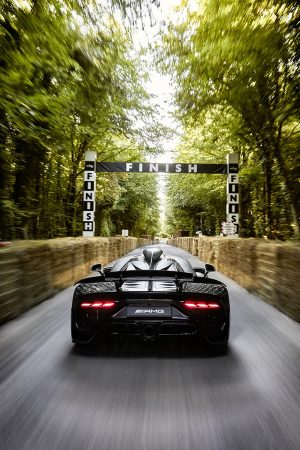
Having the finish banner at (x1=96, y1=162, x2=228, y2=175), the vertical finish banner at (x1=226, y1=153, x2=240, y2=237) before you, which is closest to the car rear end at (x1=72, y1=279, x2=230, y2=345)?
the finish banner at (x1=96, y1=162, x2=228, y2=175)

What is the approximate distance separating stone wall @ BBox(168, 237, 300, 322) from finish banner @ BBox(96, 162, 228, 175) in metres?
7.16

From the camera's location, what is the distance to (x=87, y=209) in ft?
59.2

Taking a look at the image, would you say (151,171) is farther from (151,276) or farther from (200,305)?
(200,305)

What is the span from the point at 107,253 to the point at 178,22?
9.90 m

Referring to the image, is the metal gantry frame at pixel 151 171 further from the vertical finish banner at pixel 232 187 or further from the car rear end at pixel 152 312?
the car rear end at pixel 152 312

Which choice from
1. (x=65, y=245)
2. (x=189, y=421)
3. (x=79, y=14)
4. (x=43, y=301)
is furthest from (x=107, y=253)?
(x=189, y=421)

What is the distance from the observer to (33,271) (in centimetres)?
645

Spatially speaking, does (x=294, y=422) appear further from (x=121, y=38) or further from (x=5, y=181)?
(x=121, y=38)

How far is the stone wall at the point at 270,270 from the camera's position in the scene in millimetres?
5805

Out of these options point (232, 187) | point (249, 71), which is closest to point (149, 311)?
point (249, 71)

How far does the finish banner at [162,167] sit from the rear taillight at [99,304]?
581 inches

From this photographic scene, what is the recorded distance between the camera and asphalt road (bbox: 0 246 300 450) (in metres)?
2.21

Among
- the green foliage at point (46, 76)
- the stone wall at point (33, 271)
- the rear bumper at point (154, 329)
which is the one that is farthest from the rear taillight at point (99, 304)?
the green foliage at point (46, 76)

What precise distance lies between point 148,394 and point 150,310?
858 mm
